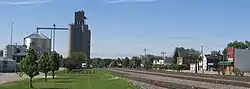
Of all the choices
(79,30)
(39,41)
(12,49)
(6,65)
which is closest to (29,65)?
(6,65)

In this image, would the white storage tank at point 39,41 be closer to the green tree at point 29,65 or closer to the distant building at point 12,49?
the distant building at point 12,49

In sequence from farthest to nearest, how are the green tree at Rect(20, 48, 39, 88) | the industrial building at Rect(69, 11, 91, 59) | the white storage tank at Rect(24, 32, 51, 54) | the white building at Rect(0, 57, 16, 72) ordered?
the industrial building at Rect(69, 11, 91, 59)
the white storage tank at Rect(24, 32, 51, 54)
the white building at Rect(0, 57, 16, 72)
the green tree at Rect(20, 48, 39, 88)

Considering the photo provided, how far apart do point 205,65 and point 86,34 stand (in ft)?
181

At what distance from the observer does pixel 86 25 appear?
633 feet

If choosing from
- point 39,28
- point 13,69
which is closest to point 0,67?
point 13,69

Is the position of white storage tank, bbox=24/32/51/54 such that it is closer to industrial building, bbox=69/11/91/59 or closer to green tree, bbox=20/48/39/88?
industrial building, bbox=69/11/91/59

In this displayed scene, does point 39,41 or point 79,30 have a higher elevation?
point 79,30

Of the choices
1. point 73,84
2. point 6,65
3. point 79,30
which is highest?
point 79,30

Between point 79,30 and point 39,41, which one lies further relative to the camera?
point 79,30

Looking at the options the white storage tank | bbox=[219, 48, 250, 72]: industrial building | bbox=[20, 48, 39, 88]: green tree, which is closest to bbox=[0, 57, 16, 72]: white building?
the white storage tank

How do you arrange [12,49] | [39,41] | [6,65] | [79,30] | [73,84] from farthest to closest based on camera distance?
1. [79,30]
2. [12,49]
3. [39,41]
4. [6,65]
5. [73,84]

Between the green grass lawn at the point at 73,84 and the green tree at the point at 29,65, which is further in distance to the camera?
the green tree at the point at 29,65

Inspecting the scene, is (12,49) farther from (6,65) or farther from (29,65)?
(29,65)

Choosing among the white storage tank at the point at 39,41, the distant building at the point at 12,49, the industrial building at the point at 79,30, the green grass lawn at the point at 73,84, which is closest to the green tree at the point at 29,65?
the green grass lawn at the point at 73,84
